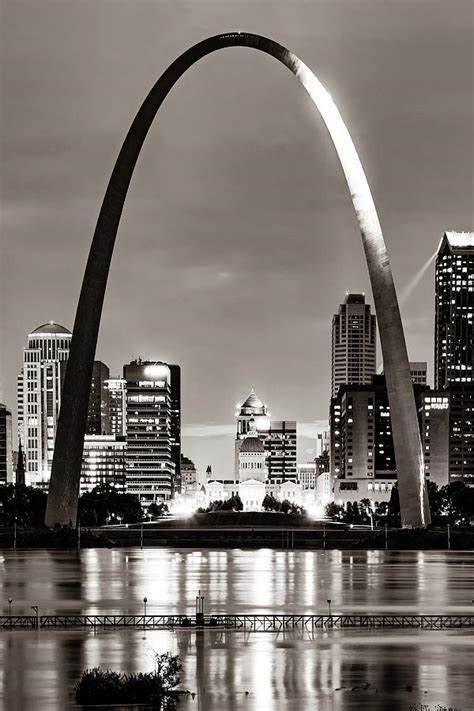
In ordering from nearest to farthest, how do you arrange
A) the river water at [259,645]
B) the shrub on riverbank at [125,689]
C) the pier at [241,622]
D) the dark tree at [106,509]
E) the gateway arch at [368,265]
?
1. the shrub on riverbank at [125,689]
2. the river water at [259,645]
3. the pier at [241,622]
4. the gateway arch at [368,265]
5. the dark tree at [106,509]

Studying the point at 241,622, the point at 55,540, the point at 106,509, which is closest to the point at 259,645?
the point at 241,622

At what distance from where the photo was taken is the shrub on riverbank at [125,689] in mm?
27453

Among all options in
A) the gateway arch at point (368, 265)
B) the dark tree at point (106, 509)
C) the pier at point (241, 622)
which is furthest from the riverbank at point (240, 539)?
the pier at point (241, 622)

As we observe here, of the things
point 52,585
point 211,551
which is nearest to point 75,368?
point 211,551

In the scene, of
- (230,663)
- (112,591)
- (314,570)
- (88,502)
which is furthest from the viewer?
(88,502)

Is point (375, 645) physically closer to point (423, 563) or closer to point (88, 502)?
point (423, 563)

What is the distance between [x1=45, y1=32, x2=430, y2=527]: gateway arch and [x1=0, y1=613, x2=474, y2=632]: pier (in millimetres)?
45464

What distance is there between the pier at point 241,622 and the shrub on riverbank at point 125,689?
9822 millimetres

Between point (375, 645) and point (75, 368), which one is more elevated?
point (75, 368)

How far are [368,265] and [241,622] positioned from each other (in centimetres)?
4939

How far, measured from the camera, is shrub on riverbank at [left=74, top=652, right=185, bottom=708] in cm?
2745

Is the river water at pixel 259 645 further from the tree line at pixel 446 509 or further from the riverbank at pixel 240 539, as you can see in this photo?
the tree line at pixel 446 509

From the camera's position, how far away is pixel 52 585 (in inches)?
2124

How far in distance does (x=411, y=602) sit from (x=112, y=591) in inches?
431
